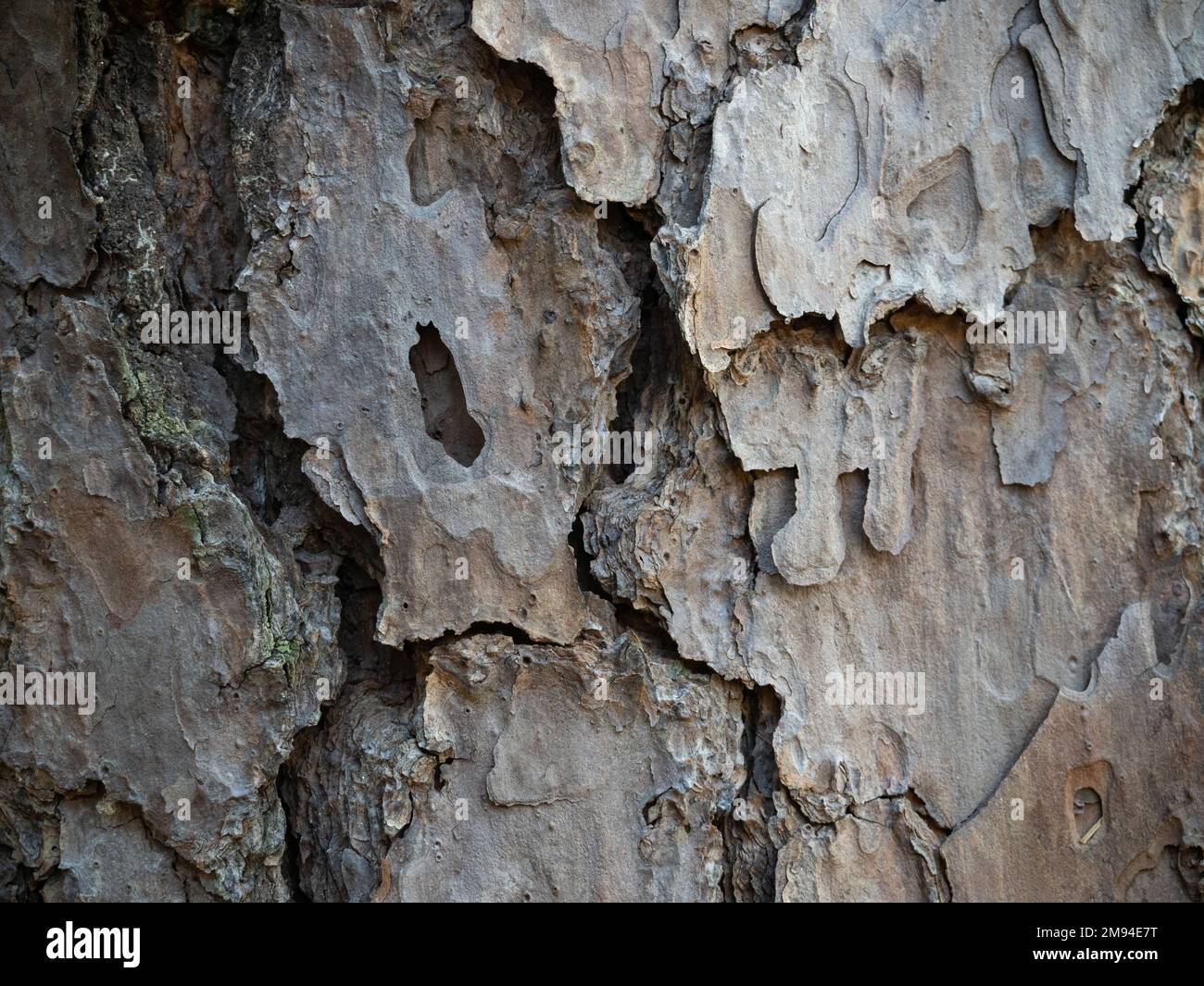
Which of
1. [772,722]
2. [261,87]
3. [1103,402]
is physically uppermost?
[261,87]

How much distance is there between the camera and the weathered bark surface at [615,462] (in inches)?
99.7

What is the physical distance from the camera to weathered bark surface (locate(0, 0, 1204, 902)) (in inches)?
99.7

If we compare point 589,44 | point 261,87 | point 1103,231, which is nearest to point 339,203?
point 261,87

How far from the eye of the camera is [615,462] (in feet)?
8.87

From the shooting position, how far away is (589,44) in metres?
2.60

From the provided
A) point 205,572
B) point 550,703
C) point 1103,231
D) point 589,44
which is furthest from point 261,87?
point 1103,231

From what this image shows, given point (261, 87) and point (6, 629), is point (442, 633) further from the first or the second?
point (261, 87)

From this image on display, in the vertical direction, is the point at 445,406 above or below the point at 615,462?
above

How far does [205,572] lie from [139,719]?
0.36 metres

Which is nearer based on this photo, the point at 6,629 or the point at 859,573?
the point at 6,629

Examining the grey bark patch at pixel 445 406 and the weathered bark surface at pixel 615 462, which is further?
the grey bark patch at pixel 445 406

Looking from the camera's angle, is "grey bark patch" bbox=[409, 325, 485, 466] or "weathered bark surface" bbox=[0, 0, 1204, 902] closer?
"weathered bark surface" bbox=[0, 0, 1204, 902]

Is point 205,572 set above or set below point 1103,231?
below

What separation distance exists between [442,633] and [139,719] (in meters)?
0.70
